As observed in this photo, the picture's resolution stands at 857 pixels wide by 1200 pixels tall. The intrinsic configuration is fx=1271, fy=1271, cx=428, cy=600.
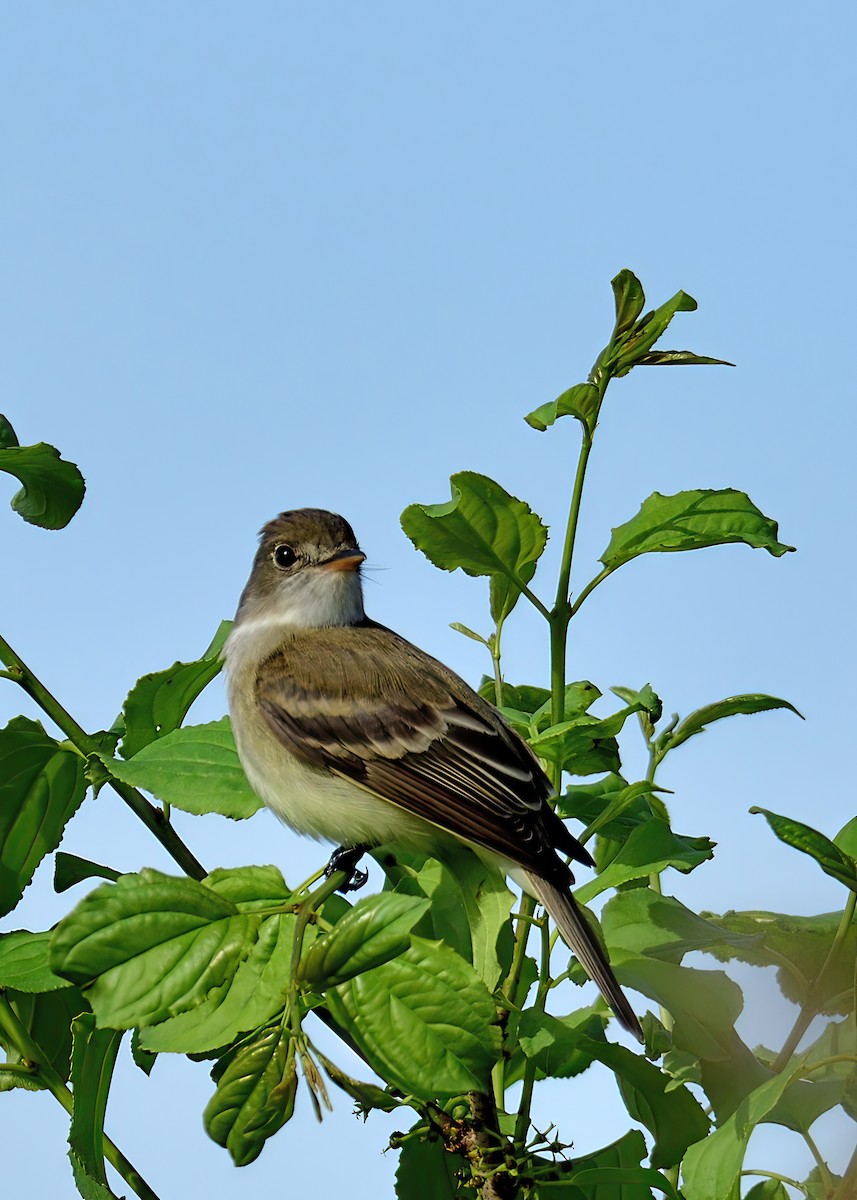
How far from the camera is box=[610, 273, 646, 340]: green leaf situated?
2.83 meters

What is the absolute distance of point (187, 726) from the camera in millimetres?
3062

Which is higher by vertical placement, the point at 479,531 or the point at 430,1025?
the point at 479,531

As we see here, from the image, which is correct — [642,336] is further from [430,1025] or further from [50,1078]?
[50,1078]

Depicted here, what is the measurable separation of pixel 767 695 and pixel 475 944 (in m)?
0.88

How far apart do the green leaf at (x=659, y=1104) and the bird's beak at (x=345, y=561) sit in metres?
2.69

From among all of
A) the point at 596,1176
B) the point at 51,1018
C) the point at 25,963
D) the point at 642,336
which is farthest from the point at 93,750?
the point at 642,336

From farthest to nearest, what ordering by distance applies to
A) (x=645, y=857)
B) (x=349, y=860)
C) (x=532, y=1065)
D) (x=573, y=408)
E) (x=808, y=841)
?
(x=349, y=860), (x=573, y=408), (x=645, y=857), (x=532, y=1065), (x=808, y=841)

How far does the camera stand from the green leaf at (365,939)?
2.07 metres

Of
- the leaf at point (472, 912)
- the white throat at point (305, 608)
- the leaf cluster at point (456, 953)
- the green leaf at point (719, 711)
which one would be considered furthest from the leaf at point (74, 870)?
the white throat at point (305, 608)

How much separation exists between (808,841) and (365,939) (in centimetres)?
88

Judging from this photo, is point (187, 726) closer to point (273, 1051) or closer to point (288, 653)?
point (273, 1051)

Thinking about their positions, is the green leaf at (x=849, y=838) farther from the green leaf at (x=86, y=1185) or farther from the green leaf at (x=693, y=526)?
the green leaf at (x=86, y=1185)

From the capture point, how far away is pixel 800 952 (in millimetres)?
2783

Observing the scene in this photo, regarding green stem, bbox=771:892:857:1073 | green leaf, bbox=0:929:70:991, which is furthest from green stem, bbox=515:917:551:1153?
green leaf, bbox=0:929:70:991
